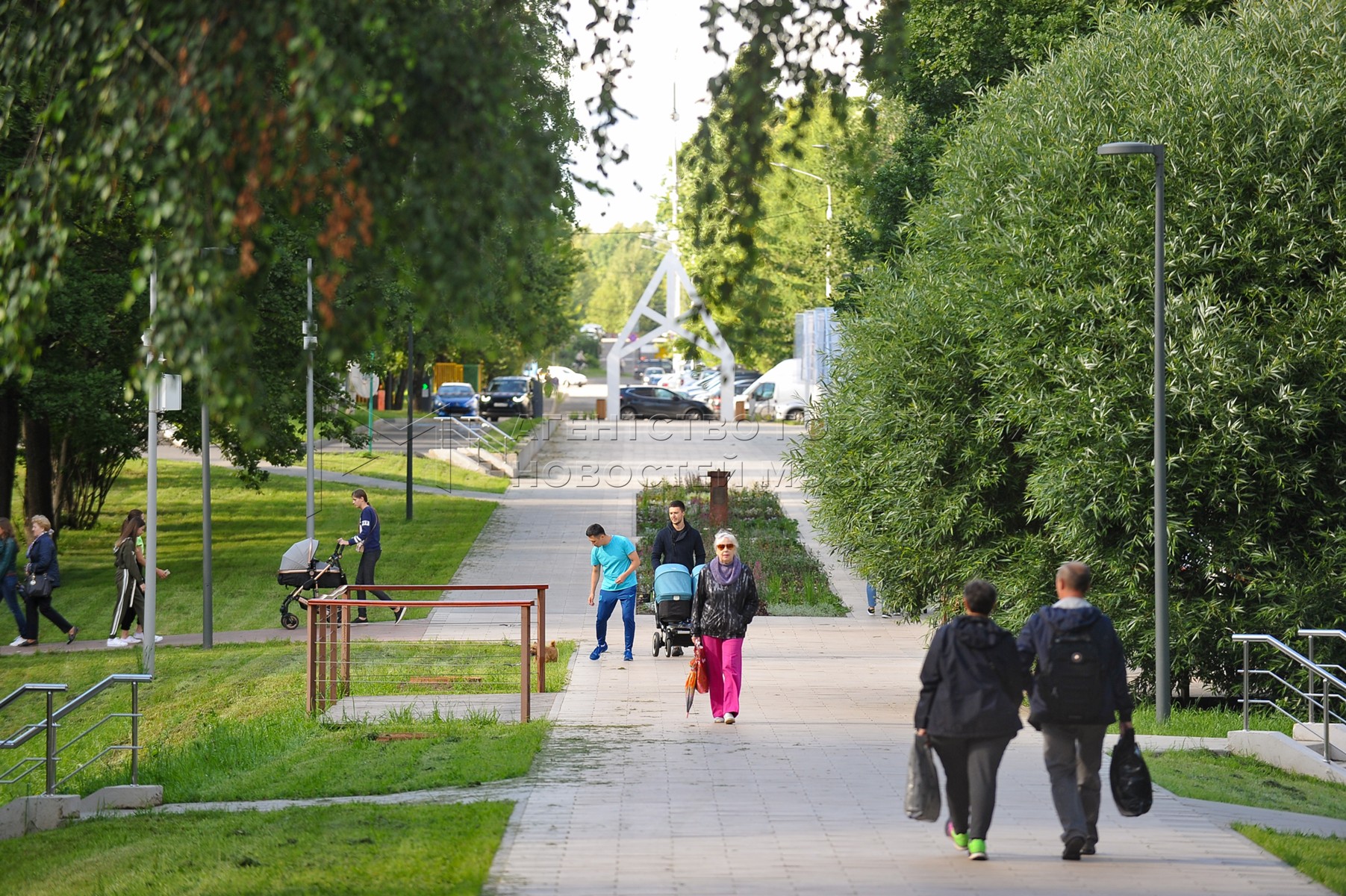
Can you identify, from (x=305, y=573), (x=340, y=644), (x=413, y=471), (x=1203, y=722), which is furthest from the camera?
(x=413, y=471)

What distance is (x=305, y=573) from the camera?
22031 millimetres

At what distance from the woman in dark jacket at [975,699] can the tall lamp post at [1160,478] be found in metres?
7.52

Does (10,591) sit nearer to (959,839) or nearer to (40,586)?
(40,586)

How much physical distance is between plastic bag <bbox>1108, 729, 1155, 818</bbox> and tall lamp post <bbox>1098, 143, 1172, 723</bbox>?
7.13 meters

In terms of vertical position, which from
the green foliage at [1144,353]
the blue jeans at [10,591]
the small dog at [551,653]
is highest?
the green foliage at [1144,353]

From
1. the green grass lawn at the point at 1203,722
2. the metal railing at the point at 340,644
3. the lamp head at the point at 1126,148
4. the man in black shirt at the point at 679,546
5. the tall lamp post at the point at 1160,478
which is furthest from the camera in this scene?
the man in black shirt at the point at 679,546

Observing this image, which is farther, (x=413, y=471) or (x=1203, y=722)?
(x=413, y=471)

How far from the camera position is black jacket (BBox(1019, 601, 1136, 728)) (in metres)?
8.20

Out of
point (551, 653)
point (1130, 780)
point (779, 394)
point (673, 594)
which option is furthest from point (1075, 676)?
point (779, 394)

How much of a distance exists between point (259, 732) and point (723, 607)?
4.74 m

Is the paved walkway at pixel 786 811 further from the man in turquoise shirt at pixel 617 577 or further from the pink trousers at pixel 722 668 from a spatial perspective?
the man in turquoise shirt at pixel 617 577

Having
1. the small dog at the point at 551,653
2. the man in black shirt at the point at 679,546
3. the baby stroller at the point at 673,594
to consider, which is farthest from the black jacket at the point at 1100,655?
the small dog at the point at 551,653

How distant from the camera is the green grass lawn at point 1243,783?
10.9 metres

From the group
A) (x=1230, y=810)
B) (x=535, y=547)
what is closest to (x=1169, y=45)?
(x=1230, y=810)
